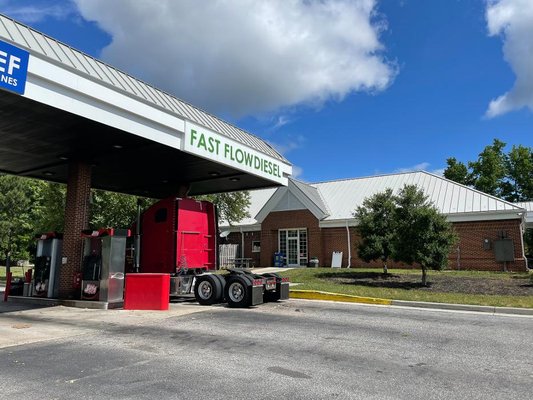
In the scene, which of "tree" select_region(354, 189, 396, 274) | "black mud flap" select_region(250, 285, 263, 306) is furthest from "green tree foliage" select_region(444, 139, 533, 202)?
"black mud flap" select_region(250, 285, 263, 306)

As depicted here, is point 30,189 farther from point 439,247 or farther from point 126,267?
point 439,247

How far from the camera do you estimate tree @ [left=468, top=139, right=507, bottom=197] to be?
53375mm

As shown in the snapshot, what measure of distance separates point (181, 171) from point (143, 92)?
5297 millimetres

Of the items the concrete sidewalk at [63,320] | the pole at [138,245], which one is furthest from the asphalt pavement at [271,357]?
the pole at [138,245]

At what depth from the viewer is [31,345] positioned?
7.96 m

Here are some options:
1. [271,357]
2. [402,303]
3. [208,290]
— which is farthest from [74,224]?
[402,303]

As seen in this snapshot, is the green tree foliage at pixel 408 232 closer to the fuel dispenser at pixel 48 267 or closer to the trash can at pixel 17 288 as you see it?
the fuel dispenser at pixel 48 267

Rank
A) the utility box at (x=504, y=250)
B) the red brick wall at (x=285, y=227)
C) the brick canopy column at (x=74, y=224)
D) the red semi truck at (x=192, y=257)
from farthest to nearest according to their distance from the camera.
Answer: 1. the red brick wall at (x=285, y=227)
2. the utility box at (x=504, y=250)
3. the brick canopy column at (x=74, y=224)
4. the red semi truck at (x=192, y=257)

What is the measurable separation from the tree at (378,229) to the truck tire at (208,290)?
10.5 metres

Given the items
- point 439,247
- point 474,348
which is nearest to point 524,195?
point 439,247

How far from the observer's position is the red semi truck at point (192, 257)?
13266mm

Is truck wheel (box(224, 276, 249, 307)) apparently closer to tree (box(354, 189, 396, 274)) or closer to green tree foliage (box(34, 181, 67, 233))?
tree (box(354, 189, 396, 274))

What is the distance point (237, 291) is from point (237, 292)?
0.03 metres

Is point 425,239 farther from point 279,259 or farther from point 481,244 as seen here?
point 279,259
